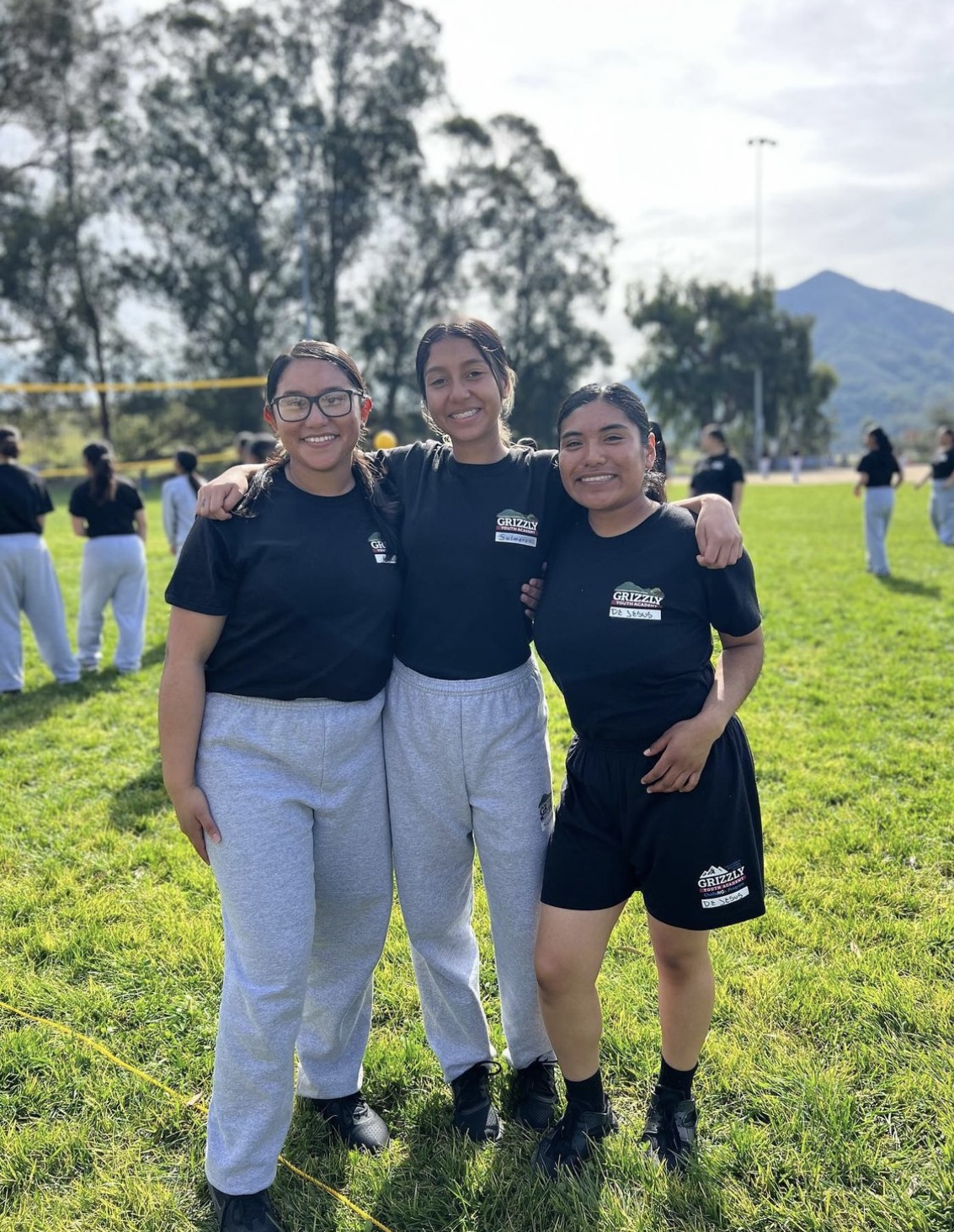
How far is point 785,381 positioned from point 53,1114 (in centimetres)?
5633

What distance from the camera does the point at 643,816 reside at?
7.63 feet

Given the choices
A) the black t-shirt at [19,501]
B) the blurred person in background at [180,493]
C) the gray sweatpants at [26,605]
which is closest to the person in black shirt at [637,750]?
the black t-shirt at [19,501]

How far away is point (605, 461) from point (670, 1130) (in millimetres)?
1918

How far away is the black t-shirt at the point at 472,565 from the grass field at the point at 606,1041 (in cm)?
144

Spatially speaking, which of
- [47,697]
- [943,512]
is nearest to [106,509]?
[47,697]

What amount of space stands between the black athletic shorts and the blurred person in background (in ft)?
25.0

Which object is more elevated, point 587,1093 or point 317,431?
point 317,431

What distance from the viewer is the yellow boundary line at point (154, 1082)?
2.37m

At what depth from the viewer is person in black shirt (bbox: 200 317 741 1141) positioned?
7.98 ft

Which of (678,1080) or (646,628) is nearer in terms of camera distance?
(646,628)

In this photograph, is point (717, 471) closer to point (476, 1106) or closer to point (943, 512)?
point (943, 512)

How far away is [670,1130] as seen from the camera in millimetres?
2500

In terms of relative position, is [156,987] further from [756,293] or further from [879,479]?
[756,293]

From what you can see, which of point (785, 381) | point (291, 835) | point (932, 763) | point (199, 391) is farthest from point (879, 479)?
point (785, 381)
